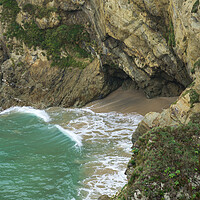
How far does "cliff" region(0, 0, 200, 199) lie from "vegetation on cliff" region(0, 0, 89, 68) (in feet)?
0.32

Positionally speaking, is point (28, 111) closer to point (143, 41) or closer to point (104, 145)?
point (104, 145)

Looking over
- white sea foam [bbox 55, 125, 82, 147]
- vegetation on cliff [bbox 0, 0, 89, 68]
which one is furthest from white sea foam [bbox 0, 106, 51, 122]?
vegetation on cliff [bbox 0, 0, 89, 68]

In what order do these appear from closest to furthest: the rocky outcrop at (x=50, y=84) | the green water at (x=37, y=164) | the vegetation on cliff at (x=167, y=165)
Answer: the vegetation on cliff at (x=167, y=165) < the green water at (x=37, y=164) < the rocky outcrop at (x=50, y=84)

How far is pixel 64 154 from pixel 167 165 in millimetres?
8219

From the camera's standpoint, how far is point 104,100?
22469mm

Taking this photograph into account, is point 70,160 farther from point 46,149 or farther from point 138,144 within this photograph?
point 138,144

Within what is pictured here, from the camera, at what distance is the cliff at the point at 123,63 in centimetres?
552

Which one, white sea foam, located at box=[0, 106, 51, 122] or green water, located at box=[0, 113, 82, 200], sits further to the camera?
white sea foam, located at box=[0, 106, 51, 122]

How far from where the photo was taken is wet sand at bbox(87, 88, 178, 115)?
61.6 ft

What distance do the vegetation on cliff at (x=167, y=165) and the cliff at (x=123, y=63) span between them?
0.02 m

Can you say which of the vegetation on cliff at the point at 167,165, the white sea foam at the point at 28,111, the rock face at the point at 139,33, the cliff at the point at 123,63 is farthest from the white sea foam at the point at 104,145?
the rock face at the point at 139,33

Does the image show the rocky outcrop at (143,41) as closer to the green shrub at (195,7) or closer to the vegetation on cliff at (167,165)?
the green shrub at (195,7)

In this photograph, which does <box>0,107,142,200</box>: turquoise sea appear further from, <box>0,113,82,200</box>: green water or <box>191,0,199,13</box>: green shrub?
<box>191,0,199,13</box>: green shrub

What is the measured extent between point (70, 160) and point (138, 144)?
250 inches
